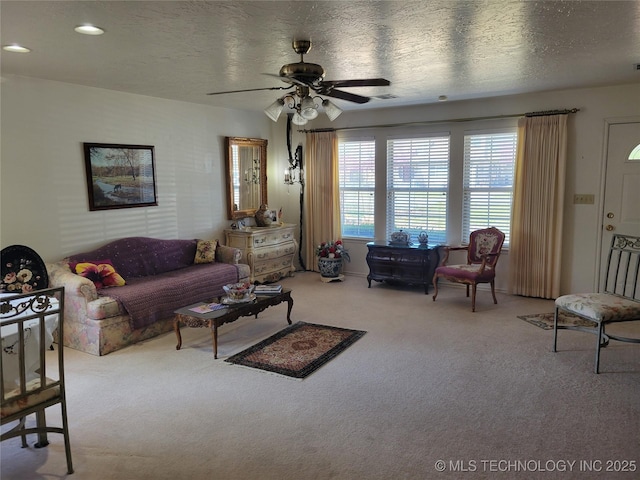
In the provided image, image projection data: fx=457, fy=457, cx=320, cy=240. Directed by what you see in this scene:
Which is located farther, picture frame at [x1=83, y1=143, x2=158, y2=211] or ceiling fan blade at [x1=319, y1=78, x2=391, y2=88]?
picture frame at [x1=83, y1=143, x2=158, y2=211]

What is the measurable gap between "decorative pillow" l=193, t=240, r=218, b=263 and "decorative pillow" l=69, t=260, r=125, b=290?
1.16 meters

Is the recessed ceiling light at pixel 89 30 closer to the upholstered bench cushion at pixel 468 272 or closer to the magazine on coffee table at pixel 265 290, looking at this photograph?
the magazine on coffee table at pixel 265 290

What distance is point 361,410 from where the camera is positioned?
117 inches

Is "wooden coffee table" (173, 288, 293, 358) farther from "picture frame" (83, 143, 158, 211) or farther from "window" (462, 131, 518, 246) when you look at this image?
"window" (462, 131, 518, 246)

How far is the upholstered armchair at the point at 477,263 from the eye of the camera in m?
5.16

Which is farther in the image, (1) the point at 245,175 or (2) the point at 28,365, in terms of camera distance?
(1) the point at 245,175

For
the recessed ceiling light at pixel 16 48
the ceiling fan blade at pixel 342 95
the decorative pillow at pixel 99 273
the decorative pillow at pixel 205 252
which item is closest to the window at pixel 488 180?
the ceiling fan blade at pixel 342 95

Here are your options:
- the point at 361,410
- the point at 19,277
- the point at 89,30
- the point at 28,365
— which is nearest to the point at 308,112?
the point at 89,30

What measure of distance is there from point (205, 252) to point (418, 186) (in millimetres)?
3034

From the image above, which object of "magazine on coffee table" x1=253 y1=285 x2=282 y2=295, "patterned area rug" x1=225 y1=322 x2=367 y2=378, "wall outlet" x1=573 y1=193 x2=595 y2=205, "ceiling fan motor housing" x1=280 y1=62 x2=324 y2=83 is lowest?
"patterned area rug" x1=225 y1=322 x2=367 y2=378

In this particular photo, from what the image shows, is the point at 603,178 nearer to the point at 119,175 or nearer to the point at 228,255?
the point at 228,255

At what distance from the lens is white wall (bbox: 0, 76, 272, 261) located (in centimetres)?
409

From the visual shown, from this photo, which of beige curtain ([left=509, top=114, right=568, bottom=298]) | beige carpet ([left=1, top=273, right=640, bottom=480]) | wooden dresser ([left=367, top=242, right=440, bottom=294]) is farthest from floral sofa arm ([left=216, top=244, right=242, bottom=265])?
beige curtain ([left=509, top=114, right=568, bottom=298])

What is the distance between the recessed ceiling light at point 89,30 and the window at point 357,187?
14.3 ft
